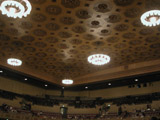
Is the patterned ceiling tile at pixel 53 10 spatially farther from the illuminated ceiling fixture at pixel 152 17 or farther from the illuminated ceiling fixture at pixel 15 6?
the illuminated ceiling fixture at pixel 152 17

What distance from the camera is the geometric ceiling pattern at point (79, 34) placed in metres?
8.98

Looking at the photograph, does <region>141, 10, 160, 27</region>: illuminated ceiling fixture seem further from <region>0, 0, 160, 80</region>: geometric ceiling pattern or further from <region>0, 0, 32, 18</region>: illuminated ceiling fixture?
<region>0, 0, 32, 18</region>: illuminated ceiling fixture

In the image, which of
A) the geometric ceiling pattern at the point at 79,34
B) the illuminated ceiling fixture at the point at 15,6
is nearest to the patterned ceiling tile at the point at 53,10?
the geometric ceiling pattern at the point at 79,34

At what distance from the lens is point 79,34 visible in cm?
1134

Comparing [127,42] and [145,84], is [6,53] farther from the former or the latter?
[145,84]

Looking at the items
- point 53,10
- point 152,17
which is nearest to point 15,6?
point 53,10

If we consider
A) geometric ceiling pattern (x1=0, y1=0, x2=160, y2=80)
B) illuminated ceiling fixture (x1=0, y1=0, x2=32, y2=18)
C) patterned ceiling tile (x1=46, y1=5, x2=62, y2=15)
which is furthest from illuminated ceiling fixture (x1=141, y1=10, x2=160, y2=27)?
illuminated ceiling fixture (x1=0, y1=0, x2=32, y2=18)

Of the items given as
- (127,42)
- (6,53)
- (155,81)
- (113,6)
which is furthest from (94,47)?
(155,81)

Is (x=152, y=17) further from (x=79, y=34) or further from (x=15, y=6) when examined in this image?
(x=15, y=6)

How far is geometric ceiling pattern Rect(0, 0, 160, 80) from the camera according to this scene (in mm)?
8978

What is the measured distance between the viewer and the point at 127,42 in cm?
1221

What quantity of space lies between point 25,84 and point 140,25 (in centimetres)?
1491

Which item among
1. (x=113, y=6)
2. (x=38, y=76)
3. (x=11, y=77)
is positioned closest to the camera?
(x=113, y=6)

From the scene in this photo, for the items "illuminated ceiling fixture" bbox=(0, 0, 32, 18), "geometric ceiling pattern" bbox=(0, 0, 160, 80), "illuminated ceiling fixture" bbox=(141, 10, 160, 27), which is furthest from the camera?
"geometric ceiling pattern" bbox=(0, 0, 160, 80)
